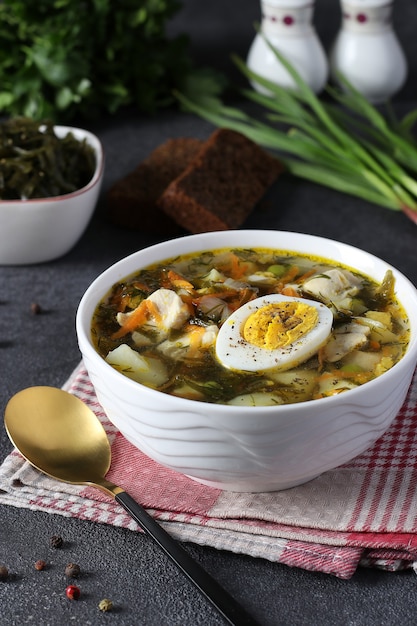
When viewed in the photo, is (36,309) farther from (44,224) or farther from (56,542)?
(56,542)

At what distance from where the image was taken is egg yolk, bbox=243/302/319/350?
8.14ft

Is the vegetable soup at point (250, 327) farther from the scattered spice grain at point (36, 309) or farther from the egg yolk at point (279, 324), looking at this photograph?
the scattered spice grain at point (36, 309)

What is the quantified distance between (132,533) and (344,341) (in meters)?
0.81

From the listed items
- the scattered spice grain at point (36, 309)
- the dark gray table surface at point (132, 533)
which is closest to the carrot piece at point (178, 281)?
the dark gray table surface at point (132, 533)

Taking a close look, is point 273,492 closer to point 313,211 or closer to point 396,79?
point 313,211

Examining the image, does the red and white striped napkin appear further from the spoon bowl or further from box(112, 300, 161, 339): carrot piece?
box(112, 300, 161, 339): carrot piece

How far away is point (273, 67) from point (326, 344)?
3298mm

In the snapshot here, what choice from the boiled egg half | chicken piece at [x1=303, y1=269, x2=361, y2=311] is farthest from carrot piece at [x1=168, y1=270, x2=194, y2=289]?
chicken piece at [x1=303, y1=269, x2=361, y2=311]

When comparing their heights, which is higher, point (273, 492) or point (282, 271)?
point (282, 271)

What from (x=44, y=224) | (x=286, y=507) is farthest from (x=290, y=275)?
(x=44, y=224)

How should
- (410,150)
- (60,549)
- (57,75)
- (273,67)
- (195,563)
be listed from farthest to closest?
1. (273,67)
2. (57,75)
3. (410,150)
4. (60,549)
5. (195,563)

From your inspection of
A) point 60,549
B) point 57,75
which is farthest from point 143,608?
point 57,75

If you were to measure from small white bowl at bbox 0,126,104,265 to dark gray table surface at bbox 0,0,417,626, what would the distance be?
3.2 inches

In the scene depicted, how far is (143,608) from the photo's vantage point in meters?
2.17
